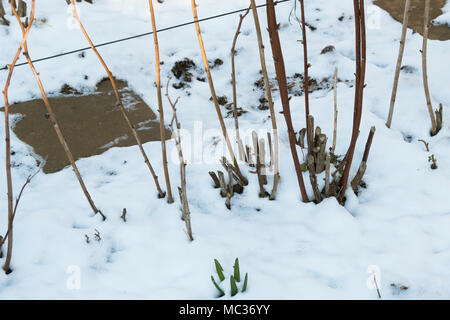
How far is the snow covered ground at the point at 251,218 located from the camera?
4.81 feet

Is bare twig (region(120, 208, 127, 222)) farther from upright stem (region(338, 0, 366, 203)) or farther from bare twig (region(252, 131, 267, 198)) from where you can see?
upright stem (region(338, 0, 366, 203))

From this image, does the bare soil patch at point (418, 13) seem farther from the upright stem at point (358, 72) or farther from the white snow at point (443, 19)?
the upright stem at point (358, 72)

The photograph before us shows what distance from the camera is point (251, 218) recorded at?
5.91ft

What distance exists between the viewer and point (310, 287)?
1419mm

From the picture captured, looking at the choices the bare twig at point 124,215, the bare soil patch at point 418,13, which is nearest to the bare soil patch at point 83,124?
the bare twig at point 124,215

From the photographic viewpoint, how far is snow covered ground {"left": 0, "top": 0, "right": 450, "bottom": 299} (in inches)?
57.7

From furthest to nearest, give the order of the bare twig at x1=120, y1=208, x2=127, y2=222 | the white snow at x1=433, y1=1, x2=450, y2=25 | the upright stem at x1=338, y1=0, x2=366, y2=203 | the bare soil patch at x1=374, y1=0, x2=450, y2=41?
the white snow at x1=433, y1=1, x2=450, y2=25, the bare soil patch at x1=374, y1=0, x2=450, y2=41, the bare twig at x1=120, y1=208, x2=127, y2=222, the upright stem at x1=338, y1=0, x2=366, y2=203

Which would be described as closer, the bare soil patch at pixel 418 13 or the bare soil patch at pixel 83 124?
the bare soil patch at pixel 83 124

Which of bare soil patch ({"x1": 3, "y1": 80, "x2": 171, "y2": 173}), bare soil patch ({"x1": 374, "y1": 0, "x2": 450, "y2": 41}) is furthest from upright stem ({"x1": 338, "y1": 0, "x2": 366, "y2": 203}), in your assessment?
bare soil patch ({"x1": 374, "y1": 0, "x2": 450, "y2": 41})

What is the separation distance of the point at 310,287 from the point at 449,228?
69 centimetres

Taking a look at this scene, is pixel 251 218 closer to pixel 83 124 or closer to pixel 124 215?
pixel 124 215

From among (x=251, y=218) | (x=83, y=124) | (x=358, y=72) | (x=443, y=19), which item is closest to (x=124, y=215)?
(x=251, y=218)
